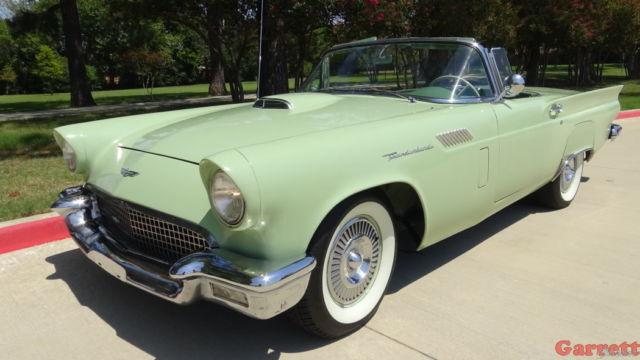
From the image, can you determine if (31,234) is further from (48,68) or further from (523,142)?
(48,68)

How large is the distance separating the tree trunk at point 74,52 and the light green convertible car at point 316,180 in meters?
12.2

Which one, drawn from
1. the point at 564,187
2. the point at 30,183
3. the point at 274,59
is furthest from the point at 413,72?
the point at 274,59

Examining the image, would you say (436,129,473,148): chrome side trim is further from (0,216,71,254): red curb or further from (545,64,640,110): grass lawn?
(545,64,640,110): grass lawn

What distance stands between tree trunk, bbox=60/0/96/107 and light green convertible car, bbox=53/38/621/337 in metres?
12.2

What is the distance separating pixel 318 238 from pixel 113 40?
44224mm

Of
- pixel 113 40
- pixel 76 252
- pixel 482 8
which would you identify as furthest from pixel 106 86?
pixel 76 252

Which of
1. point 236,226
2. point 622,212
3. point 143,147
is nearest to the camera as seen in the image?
point 236,226

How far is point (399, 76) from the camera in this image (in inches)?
140

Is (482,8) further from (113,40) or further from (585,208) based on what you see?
(113,40)

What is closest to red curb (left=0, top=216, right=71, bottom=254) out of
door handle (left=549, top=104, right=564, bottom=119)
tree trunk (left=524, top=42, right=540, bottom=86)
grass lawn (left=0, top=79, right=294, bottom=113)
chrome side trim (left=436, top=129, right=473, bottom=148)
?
chrome side trim (left=436, top=129, right=473, bottom=148)

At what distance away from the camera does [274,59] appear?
390 inches

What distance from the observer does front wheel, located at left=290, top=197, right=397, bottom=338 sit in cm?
223

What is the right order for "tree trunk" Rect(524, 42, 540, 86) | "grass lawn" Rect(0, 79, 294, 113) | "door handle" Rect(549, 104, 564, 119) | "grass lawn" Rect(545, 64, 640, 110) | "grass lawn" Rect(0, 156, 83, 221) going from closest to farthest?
1. "door handle" Rect(549, 104, 564, 119)
2. "grass lawn" Rect(0, 156, 83, 221)
3. "grass lawn" Rect(545, 64, 640, 110)
4. "grass lawn" Rect(0, 79, 294, 113)
5. "tree trunk" Rect(524, 42, 540, 86)

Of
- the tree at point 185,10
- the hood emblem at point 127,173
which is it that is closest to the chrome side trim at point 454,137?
the hood emblem at point 127,173
